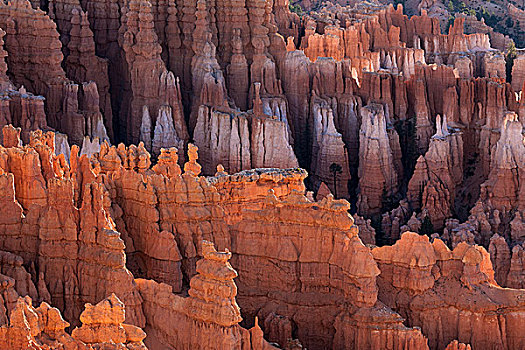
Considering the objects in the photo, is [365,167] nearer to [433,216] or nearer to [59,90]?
[433,216]

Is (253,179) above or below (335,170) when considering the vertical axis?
above

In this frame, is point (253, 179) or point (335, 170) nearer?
point (253, 179)

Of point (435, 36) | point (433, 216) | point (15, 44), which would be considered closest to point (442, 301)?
point (433, 216)

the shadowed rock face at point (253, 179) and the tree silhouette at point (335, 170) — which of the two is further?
the tree silhouette at point (335, 170)

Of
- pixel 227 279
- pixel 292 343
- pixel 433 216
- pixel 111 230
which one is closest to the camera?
pixel 227 279

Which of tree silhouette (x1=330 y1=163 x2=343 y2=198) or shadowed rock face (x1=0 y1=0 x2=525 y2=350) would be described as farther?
tree silhouette (x1=330 y1=163 x2=343 y2=198)

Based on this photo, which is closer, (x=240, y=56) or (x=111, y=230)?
(x=111, y=230)

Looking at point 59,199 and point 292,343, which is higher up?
point 59,199

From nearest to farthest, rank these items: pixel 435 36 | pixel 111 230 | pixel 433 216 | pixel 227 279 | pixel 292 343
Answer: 1. pixel 227 279
2. pixel 111 230
3. pixel 292 343
4. pixel 433 216
5. pixel 435 36
